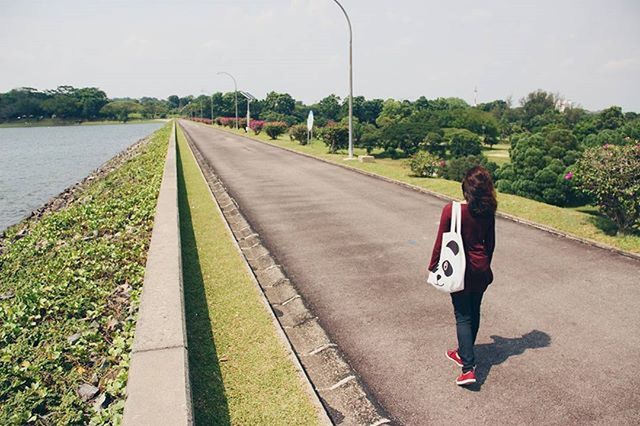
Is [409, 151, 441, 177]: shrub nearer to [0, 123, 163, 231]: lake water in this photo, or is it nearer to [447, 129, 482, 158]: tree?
[0, 123, 163, 231]: lake water

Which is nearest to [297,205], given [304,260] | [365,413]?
[304,260]

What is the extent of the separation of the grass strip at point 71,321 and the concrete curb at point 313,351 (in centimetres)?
175

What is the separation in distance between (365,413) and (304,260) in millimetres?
4131

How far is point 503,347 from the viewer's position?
197 inches

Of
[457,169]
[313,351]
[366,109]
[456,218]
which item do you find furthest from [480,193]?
[366,109]

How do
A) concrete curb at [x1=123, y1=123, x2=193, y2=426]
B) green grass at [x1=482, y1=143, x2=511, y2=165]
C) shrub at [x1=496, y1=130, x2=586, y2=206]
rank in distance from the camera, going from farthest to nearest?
1. green grass at [x1=482, y1=143, x2=511, y2=165]
2. shrub at [x1=496, y1=130, x2=586, y2=206]
3. concrete curb at [x1=123, y1=123, x2=193, y2=426]

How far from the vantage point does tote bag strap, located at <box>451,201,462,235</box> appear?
13.9 ft

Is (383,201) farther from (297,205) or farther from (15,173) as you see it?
(15,173)

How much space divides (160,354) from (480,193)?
10.9 ft

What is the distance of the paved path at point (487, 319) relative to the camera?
407cm

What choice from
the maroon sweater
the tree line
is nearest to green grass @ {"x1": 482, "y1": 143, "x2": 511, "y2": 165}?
the tree line

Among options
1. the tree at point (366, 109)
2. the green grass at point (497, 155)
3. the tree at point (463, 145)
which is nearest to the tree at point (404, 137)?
the tree at point (463, 145)

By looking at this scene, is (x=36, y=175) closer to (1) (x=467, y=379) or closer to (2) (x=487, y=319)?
(2) (x=487, y=319)

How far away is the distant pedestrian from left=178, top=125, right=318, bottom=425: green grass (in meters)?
1.60
